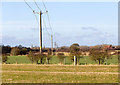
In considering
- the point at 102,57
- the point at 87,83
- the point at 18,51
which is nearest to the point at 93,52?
the point at 102,57

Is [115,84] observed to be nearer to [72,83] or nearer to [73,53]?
[72,83]

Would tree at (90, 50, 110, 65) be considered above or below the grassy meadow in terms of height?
above

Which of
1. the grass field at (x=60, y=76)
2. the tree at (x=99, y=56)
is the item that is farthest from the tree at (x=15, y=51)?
the grass field at (x=60, y=76)

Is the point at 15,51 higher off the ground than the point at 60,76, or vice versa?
the point at 15,51

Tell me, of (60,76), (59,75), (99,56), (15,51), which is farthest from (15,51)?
(60,76)

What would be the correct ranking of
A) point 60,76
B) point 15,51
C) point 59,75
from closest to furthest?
1. point 60,76
2. point 59,75
3. point 15,51

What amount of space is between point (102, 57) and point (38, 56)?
913cm

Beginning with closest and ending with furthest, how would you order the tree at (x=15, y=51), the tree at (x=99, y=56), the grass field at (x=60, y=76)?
the grass field at (x=60, y=76) < the tree at (x=99, y=56) < the tree at (x=15, y=51)

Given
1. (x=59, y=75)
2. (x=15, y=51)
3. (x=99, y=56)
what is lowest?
(x=59, y=75)

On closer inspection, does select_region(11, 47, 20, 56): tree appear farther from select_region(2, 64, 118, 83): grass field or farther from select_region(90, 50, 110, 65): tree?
select_region(2, 64, 118, 83): grass field

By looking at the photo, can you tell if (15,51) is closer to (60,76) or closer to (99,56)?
(99,56)

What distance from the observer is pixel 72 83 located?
35.7ft

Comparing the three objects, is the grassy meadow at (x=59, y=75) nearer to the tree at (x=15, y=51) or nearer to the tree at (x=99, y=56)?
the tree at (x=99, y=56)

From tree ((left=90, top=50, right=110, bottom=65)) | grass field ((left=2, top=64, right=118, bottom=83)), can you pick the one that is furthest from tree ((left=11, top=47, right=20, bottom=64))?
grass field ((left=2, top=64, right=118, bottom=83))
